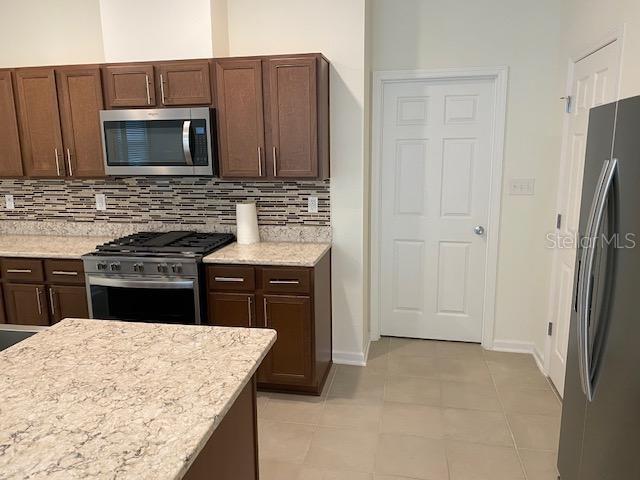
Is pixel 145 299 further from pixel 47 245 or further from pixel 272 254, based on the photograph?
pixel 47 245

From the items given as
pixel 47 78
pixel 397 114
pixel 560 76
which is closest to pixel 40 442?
pixel 47 78

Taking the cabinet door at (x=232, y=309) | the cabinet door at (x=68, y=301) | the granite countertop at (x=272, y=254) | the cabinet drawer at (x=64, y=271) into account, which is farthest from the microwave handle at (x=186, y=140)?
the cabinet door at (x=68, y=301)

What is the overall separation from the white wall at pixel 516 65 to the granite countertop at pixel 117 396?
2548 mm

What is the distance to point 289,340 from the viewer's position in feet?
9.59

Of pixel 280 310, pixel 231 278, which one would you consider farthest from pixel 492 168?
pixel 231 278

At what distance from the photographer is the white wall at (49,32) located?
347cm

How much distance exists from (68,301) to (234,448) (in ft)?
7.49

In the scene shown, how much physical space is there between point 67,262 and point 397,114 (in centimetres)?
257

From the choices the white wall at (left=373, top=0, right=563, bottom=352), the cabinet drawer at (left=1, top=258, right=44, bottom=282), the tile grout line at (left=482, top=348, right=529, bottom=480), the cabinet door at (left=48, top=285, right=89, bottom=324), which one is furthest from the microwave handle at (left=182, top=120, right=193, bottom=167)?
the tile grout line at (left=482, top=348, right=529, bottom=480)

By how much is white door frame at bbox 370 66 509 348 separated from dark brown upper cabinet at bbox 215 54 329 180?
2.21 ft

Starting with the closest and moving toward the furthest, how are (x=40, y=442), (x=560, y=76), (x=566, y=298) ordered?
(x=40, y=442)
(x=566, y=298)
(x=560, y=76)

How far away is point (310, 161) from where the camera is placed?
297 cm

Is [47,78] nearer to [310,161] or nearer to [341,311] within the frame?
[310,161]

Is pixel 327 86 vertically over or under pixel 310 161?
over
